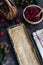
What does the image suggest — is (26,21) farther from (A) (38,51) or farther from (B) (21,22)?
(A) (38,51)

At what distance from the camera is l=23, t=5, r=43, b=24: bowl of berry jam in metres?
1.22

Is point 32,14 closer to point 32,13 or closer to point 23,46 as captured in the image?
point 32,13

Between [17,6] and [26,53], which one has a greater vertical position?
[17,6]

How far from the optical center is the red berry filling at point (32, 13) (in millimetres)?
1217

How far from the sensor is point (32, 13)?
1229mm

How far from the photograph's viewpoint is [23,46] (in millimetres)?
1174

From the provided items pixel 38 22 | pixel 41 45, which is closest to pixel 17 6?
pixel 38 22

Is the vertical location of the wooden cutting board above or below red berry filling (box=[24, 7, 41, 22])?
below

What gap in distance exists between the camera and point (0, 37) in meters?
1.21

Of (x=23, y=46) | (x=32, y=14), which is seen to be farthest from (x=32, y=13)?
(x=23, y=46)

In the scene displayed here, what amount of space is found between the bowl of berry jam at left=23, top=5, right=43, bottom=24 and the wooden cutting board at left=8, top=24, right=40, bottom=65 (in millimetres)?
49

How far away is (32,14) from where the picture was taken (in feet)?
4.02

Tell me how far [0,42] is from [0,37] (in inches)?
1.1

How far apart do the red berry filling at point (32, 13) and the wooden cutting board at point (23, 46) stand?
56 millimetres
